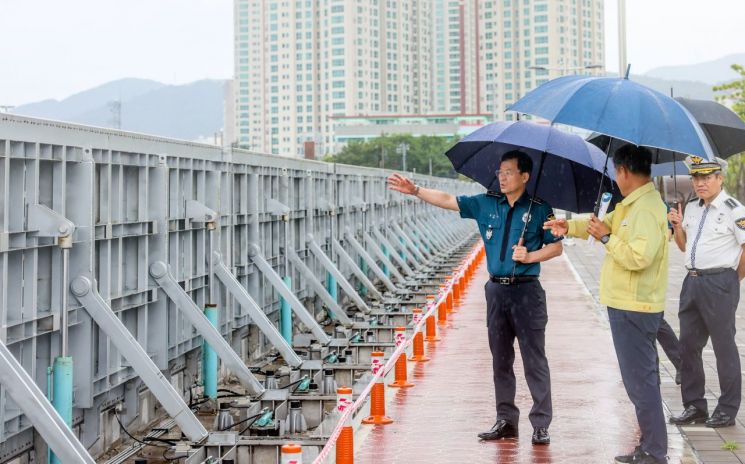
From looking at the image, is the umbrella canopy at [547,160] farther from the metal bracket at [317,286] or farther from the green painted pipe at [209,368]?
the metal bracket at [317,286]

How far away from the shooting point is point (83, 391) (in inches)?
394

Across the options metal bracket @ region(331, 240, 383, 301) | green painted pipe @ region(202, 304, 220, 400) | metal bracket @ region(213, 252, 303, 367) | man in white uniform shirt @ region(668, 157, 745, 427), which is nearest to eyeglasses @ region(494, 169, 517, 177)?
man in white uniform shirt @ region(668, 157, 745, 427)

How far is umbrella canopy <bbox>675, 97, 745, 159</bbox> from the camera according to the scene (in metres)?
8.07

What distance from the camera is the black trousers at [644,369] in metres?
6.77

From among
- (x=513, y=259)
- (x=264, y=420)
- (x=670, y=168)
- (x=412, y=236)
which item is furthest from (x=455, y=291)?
(x=412, y=236)

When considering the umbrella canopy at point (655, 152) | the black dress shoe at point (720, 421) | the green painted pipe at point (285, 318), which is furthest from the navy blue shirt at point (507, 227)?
the green painted pipe at point (285, 318)

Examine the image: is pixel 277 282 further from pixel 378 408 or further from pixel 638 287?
pixel 638 287

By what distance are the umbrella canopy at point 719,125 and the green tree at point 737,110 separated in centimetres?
3437

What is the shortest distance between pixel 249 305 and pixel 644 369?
26.1 ft

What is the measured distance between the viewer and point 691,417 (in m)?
8.76

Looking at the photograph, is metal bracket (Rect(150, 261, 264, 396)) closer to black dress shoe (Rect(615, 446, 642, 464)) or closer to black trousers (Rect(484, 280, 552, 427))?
black trousers (Rect(484, 280, 552, 427))

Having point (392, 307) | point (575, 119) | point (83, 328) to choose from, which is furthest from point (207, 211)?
point (392, 307)

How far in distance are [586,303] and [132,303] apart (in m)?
11.7

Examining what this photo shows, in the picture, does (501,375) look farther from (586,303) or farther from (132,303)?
(586,303)
